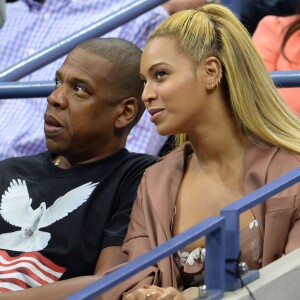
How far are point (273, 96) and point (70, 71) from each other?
62 centimetres

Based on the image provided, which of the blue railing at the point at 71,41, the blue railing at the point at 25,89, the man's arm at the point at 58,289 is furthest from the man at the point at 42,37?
the man's arm at the point at 58,289

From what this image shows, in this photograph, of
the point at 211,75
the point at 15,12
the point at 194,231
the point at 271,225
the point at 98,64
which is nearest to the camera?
the point at 194,231

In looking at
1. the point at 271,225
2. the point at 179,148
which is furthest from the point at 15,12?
the point at 271,225

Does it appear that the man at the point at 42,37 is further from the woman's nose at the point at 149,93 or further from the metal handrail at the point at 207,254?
the metal handrail at the point at 207,254

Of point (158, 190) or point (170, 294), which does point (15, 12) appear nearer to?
point (158, 190)

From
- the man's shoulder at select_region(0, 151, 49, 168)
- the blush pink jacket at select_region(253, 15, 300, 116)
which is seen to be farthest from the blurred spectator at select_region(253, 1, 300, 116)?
the man's shoulder at select_region(0, 151, 49, 168)

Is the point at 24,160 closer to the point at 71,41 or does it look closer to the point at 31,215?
the point at 31,215

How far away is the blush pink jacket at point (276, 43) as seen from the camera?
388cm

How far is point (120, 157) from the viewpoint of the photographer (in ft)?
9.82

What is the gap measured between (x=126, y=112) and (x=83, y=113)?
13 cm

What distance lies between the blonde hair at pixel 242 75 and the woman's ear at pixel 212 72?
0.02 meters

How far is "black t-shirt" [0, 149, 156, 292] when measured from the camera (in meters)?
2.80

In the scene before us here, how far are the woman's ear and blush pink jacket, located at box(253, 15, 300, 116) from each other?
1176 millimetres

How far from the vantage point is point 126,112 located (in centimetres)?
303
